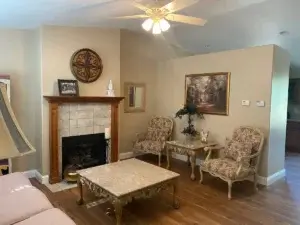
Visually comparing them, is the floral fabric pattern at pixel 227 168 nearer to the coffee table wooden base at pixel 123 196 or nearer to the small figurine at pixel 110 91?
the coffee table wooden base at pixel 123 196

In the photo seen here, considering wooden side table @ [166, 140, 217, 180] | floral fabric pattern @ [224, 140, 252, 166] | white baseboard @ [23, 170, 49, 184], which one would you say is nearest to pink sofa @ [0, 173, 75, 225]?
white baseboard @ [23, 170, 49, 184]

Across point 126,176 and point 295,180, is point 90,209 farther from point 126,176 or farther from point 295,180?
point 295,180

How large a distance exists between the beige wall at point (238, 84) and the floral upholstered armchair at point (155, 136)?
302 mm

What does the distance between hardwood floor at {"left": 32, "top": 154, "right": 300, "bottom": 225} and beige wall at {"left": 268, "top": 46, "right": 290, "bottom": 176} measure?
45cm

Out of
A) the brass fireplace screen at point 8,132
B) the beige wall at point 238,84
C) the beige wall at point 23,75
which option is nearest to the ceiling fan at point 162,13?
the beige wall at point 238,84

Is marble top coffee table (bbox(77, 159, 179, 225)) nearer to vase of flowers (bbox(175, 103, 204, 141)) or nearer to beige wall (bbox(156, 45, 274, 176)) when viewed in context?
vase of flowers (bbox(175, 103, 204, 141))

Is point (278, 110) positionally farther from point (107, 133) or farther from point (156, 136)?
point (107, 133)

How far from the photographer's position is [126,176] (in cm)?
318

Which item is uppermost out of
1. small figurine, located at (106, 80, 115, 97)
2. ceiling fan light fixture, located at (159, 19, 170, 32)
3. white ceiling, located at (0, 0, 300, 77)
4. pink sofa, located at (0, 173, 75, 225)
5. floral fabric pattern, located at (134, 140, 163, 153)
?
white ceiling, located at (0, 0, 300, 77)

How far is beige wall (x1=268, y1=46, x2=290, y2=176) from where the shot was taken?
13.5ft

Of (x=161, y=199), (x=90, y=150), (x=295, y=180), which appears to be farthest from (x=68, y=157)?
(x=295, y=180)

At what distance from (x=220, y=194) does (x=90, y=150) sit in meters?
2.50

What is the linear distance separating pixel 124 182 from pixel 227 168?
1.65 meters

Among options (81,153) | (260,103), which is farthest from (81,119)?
(260,103)
